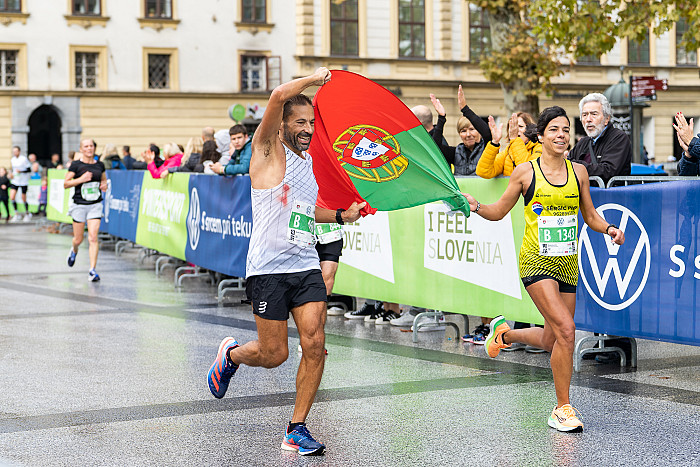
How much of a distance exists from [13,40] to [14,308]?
3207 cm

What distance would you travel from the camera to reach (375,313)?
40.0 ft

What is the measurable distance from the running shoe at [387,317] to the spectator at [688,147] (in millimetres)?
3558

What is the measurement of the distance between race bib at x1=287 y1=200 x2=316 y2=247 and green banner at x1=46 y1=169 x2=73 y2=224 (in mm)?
20671

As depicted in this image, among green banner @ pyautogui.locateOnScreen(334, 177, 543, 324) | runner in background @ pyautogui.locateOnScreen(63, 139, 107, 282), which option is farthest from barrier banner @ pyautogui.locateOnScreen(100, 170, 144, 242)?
green banner @ pyautogui.locateOnScreen(334, 177, 543, 324)

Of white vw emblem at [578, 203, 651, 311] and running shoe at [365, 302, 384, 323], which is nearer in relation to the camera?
white vw emblem at [578, 203, 651, 311]

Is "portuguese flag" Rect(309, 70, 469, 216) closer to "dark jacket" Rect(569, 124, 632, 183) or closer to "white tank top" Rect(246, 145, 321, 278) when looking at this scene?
"white tank top" Rect(246, 145, 321, 278)

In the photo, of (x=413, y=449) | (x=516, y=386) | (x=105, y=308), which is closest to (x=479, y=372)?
(x=516, y=386)

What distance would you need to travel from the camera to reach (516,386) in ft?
27.0

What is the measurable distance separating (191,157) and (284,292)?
37.9 feet

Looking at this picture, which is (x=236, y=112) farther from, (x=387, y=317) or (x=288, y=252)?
(x=288, y=252)

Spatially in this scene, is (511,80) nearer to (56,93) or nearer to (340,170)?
(56,93)

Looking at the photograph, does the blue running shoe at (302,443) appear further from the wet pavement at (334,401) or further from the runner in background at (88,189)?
the runner in background at (88,189)

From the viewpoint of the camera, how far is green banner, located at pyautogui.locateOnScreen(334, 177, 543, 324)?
32.3ft

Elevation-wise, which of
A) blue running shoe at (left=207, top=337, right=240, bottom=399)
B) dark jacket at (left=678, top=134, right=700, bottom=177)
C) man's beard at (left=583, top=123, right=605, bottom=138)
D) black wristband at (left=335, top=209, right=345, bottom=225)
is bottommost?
blue running shoe at (left=207, top=337, right=240, bottom=399)
